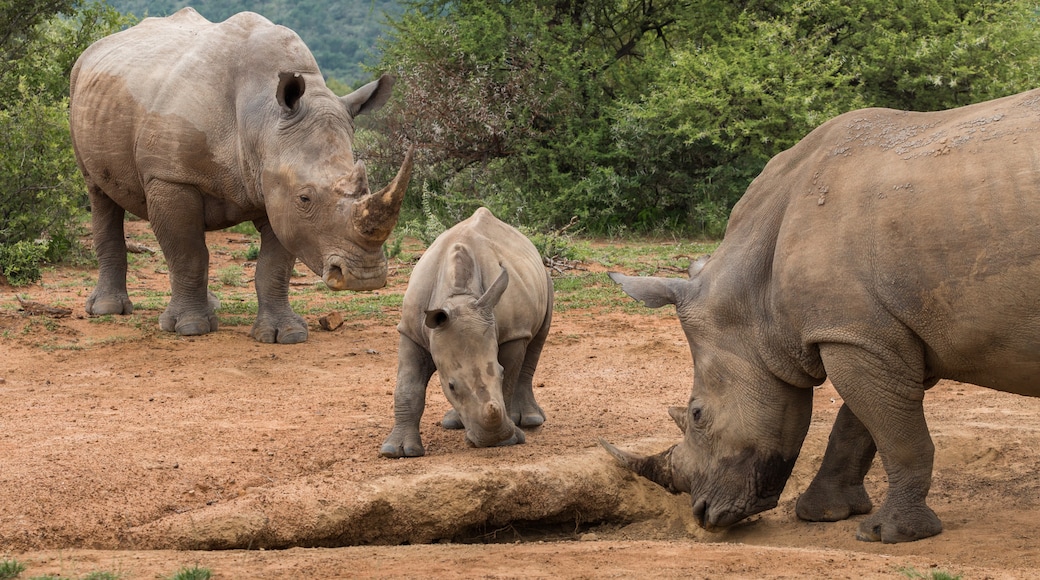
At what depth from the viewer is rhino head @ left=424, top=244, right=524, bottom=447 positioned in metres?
6.12

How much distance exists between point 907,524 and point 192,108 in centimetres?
628

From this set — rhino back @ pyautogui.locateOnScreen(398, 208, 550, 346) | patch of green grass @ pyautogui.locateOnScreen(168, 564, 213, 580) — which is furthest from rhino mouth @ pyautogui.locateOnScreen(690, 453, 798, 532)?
patch of green grass @ pyautogui.locateOnScreen(168, 564, 213, 580)

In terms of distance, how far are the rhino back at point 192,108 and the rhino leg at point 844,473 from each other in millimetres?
4899

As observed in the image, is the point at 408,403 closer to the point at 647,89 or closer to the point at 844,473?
the point at 844,473

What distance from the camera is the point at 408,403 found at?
21.1 feet

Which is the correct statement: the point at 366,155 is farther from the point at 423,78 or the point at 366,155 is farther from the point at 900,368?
the point at 900,368

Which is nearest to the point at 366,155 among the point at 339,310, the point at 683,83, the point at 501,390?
the point at 683,83

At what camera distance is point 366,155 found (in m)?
18.6

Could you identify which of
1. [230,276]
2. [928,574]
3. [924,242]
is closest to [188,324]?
[230,276]

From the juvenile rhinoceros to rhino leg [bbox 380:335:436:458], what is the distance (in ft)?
6.38

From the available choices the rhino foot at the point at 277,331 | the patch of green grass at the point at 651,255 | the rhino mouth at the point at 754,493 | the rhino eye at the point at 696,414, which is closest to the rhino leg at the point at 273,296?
the rhino foot at the point at 277,331

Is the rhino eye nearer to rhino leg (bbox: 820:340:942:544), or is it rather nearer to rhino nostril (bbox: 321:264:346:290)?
rhino leg (bbox: 820:340:942:544)

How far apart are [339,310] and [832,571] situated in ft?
24.4

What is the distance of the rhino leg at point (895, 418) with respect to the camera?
16.7 ft
